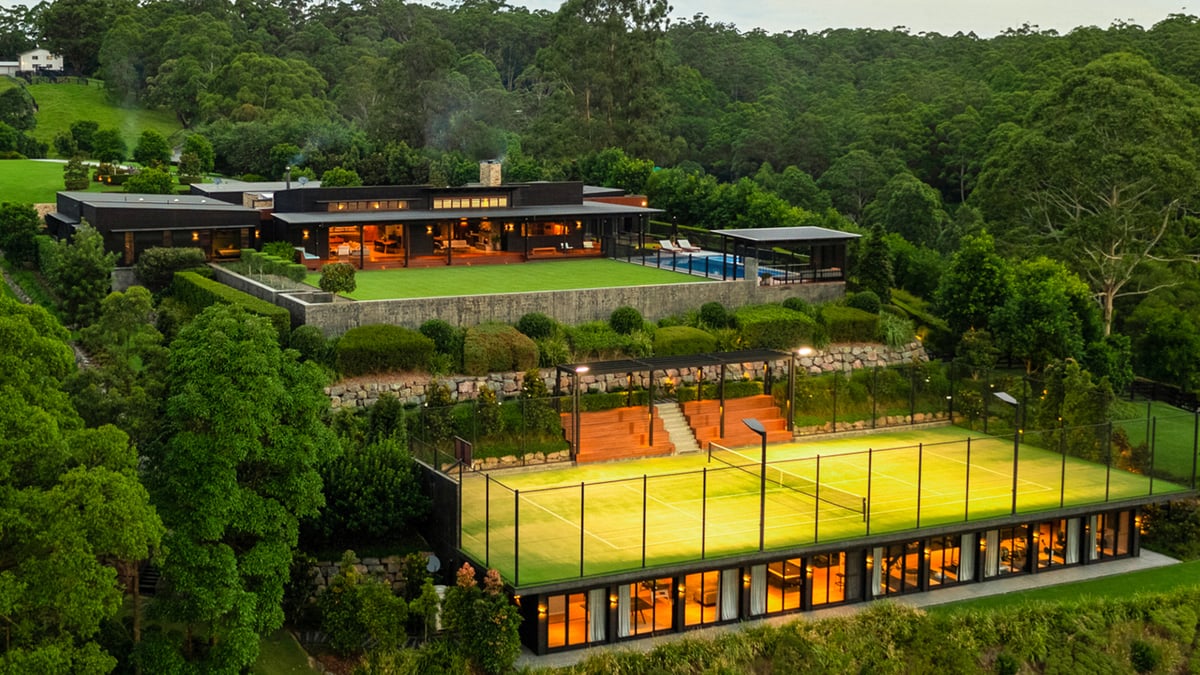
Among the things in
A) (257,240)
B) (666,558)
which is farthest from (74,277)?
(666,558)

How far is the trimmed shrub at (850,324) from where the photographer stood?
48781mm

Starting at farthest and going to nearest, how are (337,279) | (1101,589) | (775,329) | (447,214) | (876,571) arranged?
1. (447,214)
2. (775,329)
3. (337,279)
4. (1101,589)
5. (876,571)

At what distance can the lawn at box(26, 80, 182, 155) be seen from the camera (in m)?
97.8

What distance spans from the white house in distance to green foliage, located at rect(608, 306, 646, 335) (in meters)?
85.6

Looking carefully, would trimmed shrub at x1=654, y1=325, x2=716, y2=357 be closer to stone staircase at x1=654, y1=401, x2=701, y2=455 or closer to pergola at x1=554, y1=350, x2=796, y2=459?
pergola at x1=554, y1=350, x2=796, y2=459

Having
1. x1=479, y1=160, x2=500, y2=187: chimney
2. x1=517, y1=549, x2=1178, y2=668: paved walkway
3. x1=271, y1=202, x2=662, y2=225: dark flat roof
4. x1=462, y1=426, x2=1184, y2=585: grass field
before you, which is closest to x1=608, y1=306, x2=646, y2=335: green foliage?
x1=462, y1=426, x2=1184, y2=585: grass field

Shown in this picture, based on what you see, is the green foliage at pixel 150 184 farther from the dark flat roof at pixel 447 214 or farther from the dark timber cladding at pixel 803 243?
the dark timber cladding at pixel 803 243

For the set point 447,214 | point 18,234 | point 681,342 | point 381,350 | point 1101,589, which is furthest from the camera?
A: point 447,214

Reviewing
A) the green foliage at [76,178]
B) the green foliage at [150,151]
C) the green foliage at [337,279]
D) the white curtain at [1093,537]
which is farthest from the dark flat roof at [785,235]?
the green foliage at [150,151]

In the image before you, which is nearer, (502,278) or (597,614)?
(597,614)

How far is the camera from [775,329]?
156ft

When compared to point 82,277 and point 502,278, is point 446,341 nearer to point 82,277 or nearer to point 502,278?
point 502,278

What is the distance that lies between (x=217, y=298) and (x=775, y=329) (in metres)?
18.1

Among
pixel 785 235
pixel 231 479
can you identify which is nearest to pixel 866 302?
pixel 785 235
